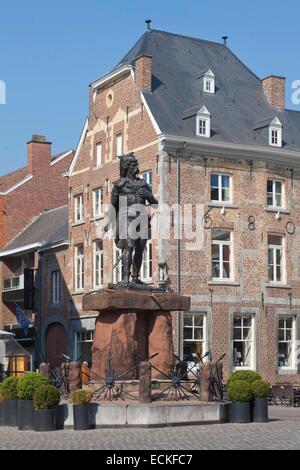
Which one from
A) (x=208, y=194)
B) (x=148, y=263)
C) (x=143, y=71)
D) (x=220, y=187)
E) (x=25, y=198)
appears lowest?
(x=148, y=263)

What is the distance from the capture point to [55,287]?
141 ft

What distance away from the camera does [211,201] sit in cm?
3566

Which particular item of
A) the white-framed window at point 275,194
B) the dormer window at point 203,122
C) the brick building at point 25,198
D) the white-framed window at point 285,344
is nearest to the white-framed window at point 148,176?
the dormer window at point 203,122

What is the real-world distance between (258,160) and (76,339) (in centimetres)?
1071

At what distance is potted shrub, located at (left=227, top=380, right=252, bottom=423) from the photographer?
1773 cm

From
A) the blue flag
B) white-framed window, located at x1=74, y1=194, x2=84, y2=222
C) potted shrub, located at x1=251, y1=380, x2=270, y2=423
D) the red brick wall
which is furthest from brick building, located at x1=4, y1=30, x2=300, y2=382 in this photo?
potted shrub, located at x1=251, y1=380, x2=270, y2=423

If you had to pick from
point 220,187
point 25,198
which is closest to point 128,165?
point 220,187

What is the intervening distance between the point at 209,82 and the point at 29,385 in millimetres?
24447

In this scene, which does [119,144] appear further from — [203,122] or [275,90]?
[275,90]

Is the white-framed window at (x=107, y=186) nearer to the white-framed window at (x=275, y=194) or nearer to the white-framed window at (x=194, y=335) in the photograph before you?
the white-framed window at (x=275, y=194)

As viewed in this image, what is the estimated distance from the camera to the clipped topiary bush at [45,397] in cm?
1638

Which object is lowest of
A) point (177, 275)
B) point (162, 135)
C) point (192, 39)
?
point (177, 275)
